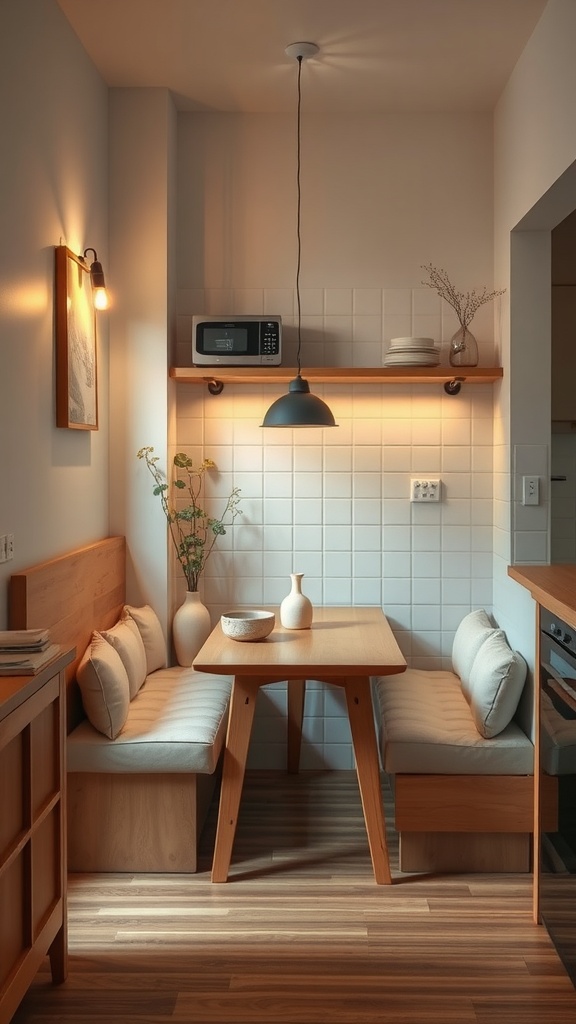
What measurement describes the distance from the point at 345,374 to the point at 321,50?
3.96ft

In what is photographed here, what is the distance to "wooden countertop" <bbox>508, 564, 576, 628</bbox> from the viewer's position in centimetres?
201

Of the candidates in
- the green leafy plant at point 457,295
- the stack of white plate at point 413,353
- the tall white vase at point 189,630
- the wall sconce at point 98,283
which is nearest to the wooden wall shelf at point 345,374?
the stack of white plate at point 413,353

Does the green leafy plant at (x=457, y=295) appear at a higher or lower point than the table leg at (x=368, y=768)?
higher

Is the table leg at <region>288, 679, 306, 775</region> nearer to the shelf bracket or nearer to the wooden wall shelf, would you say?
the wooden wall shelf

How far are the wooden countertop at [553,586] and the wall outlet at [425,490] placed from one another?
1.29m

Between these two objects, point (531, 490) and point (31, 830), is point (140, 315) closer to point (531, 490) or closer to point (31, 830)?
point (531, 490)

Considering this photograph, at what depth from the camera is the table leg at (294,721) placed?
4.00 metres

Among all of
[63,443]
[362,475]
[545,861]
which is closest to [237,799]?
[545,861]

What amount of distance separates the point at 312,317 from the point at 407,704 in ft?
5.62

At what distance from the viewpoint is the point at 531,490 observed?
3.63 m

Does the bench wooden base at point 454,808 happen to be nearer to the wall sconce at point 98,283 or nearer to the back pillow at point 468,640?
the back pillow at point 468,640

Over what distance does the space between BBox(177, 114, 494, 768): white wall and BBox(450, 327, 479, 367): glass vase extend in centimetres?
21

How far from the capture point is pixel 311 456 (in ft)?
13.4

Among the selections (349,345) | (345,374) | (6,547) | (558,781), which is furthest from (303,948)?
(349,345)
